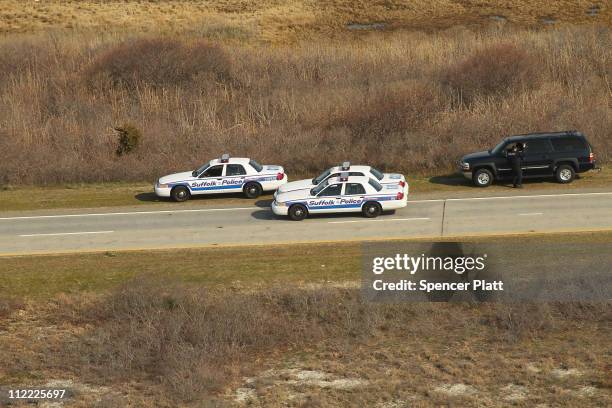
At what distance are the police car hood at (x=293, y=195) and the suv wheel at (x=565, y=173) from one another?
8.82 metres

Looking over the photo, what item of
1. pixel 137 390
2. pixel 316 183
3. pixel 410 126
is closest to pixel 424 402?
pixel 137 390

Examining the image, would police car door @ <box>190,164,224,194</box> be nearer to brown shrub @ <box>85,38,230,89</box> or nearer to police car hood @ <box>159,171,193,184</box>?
police car hood @ <box>159,171,193,184</box>

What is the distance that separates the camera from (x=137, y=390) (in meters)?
17.2

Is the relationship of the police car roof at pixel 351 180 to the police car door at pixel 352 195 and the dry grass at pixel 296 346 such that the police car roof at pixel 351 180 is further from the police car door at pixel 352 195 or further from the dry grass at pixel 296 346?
the dry grass at pixel 296 346

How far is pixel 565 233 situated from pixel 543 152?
5770 millimetres

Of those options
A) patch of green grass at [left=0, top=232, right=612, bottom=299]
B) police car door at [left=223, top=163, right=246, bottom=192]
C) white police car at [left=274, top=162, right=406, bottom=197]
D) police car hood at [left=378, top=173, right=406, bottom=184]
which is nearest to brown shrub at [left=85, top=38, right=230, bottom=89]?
police car door at [left=223, top=163, right=246, bottom=192]

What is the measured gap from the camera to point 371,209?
26.7m

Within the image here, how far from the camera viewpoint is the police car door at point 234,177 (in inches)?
1168

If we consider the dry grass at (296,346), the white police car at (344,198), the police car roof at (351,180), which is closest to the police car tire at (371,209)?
the white police car at (344,198)

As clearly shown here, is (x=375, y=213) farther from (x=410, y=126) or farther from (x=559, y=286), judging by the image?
(x=410, y=126)

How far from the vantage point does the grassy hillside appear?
2368 inches

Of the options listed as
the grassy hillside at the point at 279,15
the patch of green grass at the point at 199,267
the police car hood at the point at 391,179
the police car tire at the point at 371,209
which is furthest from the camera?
the grassy hillside at the point at 279,15

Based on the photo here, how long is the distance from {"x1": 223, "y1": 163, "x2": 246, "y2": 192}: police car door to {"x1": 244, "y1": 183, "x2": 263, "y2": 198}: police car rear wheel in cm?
23

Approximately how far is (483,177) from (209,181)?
9282mm
